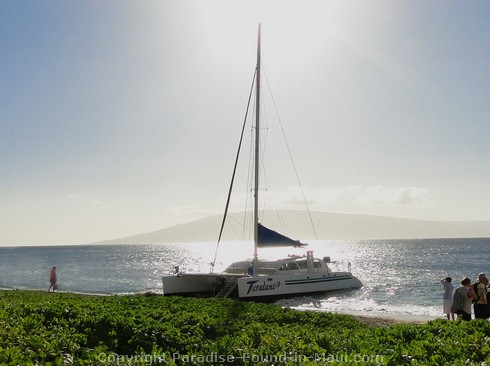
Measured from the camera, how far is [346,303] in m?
29.9

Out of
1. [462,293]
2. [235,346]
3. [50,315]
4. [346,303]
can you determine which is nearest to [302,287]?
[346,303]

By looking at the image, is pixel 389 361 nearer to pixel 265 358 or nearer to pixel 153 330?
pixel 265 358

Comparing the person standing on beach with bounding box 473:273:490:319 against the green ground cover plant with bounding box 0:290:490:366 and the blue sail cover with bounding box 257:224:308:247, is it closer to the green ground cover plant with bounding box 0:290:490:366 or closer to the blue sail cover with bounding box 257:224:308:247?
the green ground cover plant with bounding box 0:290:490:366

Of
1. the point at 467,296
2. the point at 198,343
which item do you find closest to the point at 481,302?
the point at 467,296

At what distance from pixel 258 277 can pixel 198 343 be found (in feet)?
60.1

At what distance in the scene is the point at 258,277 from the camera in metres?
26.5

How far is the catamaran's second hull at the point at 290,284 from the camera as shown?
85.2 ft

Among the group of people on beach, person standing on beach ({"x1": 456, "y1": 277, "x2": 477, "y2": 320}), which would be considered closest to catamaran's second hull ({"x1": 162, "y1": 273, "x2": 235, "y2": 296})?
the group of people on beach

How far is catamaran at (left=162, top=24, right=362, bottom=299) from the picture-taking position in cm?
2669

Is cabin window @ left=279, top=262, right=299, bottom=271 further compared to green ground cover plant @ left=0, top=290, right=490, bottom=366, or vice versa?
cabin window @ left=279, top=262, right=299, bottom=271

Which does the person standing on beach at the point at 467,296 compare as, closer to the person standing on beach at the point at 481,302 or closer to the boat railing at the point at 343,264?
the person standing on beach at the point at 481,302

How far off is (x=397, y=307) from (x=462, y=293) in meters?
18.5

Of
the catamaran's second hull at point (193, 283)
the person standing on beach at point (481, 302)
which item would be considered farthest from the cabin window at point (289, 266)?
the person standing on beach at point (481, 302)

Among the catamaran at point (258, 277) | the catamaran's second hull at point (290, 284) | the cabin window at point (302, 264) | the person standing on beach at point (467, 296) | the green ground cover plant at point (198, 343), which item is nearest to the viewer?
the green ground cover plant at point (198, 343)
